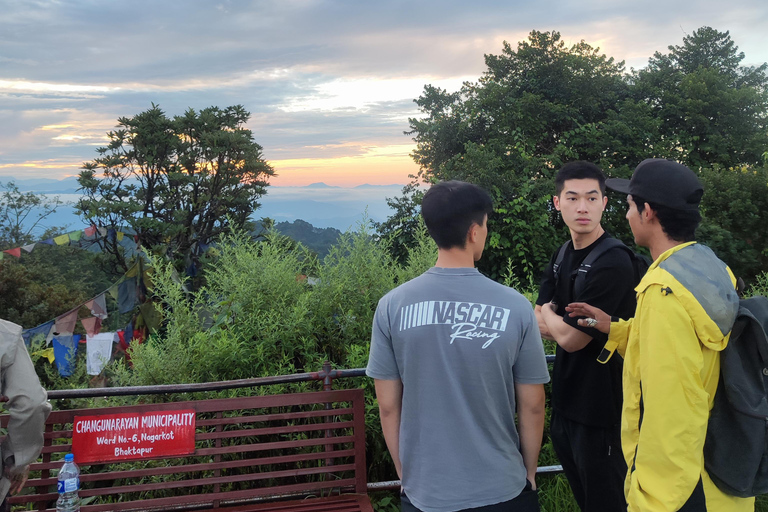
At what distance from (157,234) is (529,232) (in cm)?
1584

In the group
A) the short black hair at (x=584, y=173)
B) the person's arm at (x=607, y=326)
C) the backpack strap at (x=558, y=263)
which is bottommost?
the person's arm at (x=607, y=326)

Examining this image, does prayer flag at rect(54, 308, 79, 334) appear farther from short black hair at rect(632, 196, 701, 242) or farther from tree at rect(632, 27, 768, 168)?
tree at rect(632, 27, 768, 168)

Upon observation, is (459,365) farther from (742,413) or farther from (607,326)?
(742,413)

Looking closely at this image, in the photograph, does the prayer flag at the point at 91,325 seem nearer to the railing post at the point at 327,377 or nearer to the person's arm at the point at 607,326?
the railing post at the point at 327,377

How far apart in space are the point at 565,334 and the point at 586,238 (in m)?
0.53

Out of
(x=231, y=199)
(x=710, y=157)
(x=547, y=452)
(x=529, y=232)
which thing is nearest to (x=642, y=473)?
(x=547, y=452)

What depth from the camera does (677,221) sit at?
2.02 metres

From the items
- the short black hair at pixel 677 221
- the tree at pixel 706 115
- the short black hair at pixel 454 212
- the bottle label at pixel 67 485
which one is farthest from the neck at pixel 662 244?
the tree at pixel 706 115

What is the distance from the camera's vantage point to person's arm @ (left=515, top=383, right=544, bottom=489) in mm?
2051

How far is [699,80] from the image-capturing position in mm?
19438

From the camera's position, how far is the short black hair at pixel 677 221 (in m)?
2.01

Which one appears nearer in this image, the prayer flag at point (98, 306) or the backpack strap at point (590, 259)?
the backpack strap at point (590, 259)

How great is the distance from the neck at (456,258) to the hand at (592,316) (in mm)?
586

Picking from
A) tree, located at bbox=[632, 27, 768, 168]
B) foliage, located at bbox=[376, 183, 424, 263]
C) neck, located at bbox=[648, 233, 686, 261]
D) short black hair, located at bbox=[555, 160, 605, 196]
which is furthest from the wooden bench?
tree, located at bbox=[632, 27, 768, 168]
